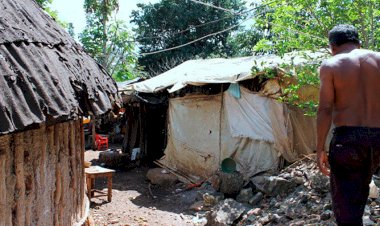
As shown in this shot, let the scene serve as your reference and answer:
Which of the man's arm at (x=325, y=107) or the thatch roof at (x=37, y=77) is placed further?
the man's arm at (x=325, y=107)

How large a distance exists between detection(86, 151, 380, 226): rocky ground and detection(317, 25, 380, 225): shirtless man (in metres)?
2.35

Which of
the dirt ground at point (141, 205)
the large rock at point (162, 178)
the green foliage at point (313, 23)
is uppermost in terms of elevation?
the green foliage at point (313, 23)

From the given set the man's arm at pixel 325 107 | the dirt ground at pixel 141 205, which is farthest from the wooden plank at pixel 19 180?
the dirt ground at pixel 141 205

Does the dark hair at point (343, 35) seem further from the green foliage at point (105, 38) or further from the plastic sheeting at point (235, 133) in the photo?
the green foliage at point (105, 38)

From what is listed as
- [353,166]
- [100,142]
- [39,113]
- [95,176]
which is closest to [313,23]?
[353,166]

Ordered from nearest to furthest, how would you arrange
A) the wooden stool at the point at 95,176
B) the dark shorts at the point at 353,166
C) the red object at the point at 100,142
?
the dark shorts at the point at 353,166 < the wooden stool at the point at 95,176 < the red object at the point at 100,142

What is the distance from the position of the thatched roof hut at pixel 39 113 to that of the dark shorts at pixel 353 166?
231 cm

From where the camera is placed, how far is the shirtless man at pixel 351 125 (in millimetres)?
3160

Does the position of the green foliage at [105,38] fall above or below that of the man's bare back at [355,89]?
above

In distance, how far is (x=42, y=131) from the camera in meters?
3.74

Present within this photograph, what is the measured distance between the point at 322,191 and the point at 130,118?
30.8 feet

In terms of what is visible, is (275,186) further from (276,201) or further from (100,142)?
(100,142)

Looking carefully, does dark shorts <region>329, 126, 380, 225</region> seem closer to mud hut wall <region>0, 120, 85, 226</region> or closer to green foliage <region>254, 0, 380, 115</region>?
mud hut wall <region>0, 120, 85, 226</region>

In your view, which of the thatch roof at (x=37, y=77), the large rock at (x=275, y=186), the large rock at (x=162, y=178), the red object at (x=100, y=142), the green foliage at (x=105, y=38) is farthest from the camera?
the green foliage at (x=105, y=38)
